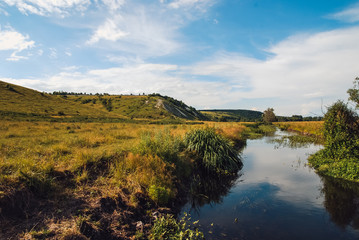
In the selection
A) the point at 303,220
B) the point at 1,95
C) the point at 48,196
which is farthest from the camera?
the point at 1,95

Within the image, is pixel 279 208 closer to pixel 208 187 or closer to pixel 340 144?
pixel 208 187

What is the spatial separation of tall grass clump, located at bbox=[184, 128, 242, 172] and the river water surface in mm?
1273

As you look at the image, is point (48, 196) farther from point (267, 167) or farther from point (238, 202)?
point (267, 167)

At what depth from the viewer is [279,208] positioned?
7.79 metres

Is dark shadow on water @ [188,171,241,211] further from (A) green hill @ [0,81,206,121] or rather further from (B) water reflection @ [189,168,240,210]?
(A) green hill @ [0,81,206,121]

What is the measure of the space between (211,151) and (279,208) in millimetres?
5444

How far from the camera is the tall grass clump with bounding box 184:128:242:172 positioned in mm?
12195

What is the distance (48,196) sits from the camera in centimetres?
545

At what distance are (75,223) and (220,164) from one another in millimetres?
9489

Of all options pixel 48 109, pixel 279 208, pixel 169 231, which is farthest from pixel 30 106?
pixel 279 208

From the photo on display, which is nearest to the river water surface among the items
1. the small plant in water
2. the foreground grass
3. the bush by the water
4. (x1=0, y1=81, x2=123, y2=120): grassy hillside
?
the small plant in water

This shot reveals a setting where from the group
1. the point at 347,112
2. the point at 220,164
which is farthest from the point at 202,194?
the point at 347,112

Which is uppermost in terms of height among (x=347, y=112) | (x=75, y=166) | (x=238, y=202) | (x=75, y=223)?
(x=347, y=112)

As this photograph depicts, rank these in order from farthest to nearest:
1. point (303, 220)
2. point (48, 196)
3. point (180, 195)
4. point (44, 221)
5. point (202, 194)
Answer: point (202, 194), point (180, 195), point (303, 220), point (48, 196), point (44, 221)
